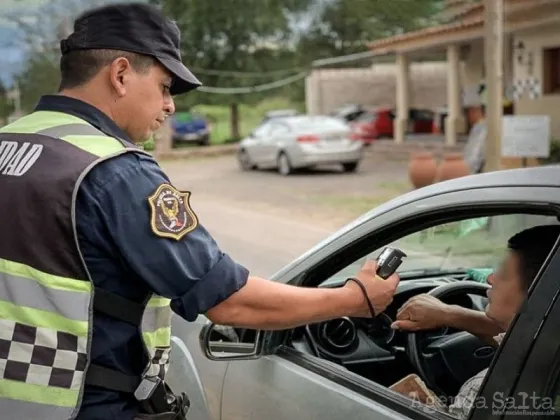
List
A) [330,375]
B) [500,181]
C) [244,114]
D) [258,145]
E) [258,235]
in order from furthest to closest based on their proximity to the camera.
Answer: [244,114] → [258,145] → [258,235] → [330,375] → [500,181]

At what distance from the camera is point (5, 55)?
21.5m

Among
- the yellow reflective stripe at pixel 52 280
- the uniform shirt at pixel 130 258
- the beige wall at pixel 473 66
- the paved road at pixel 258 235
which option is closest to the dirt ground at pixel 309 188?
the paved road at pixel 258 235

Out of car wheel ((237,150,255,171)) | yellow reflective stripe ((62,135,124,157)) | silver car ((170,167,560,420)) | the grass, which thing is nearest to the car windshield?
silver car ((170,167,560,420))

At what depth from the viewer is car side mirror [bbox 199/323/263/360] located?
94.0 inches

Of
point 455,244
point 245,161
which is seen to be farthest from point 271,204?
point 455,244

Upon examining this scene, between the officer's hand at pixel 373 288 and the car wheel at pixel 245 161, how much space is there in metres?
19.2

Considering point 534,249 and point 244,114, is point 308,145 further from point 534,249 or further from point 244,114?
point 244,114

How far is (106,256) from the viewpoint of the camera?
1.74 m

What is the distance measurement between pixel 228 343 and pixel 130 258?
2.82 feet

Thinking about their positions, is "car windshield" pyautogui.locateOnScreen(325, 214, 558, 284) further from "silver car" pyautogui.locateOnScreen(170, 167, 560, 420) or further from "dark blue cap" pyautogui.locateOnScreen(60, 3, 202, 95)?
"dark blue cap" pyautogui.locateOnScreen(60, 3, 202, 95)

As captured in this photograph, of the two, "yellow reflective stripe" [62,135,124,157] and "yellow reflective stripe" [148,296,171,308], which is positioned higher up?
"yellow reflective stripe" [62,135,124,157]

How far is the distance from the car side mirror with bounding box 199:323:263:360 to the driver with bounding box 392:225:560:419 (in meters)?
0.44

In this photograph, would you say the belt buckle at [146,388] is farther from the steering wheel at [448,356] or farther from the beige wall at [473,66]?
the beige wall at [473,66]

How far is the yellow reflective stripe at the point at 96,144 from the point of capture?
1.73 meters
